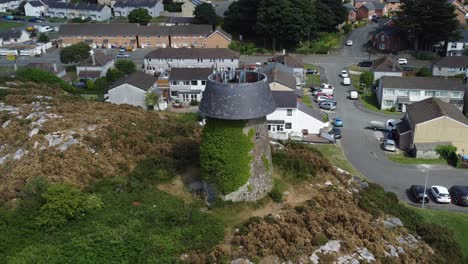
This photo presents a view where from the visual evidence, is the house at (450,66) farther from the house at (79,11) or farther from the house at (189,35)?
the house at (79,11)

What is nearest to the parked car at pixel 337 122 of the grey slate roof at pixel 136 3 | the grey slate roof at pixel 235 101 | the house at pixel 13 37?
the grey slate roof at pixel 235 101

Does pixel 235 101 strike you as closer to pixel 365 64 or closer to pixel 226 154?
pixel 226 154

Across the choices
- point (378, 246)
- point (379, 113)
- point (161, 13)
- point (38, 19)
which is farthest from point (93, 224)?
point (38, 19)

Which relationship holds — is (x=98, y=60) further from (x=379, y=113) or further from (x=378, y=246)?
(x=378, y=246)

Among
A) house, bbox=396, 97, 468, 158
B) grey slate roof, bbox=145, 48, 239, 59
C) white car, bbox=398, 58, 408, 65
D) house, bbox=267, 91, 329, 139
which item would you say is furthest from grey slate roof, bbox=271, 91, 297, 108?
white car, bbox=398, 58, 408, 65

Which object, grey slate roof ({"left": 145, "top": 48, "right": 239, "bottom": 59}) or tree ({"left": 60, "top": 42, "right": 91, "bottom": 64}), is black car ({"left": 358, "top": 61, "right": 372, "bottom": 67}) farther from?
tree ({"left": 60, "top": 42, "right": 91, "bottom": 64})

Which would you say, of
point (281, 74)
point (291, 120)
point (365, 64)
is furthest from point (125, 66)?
point (365, 64)
